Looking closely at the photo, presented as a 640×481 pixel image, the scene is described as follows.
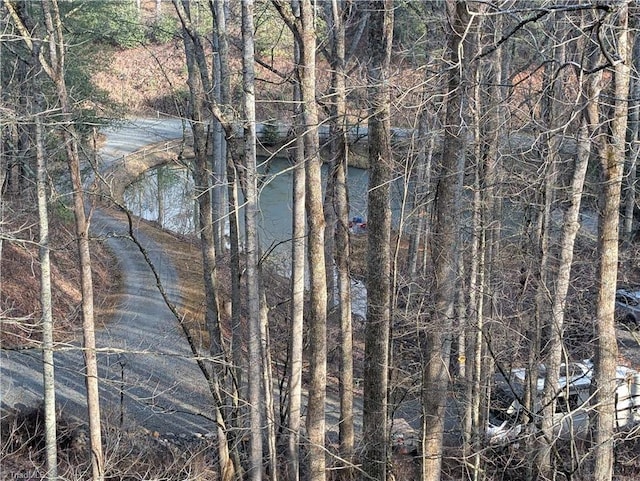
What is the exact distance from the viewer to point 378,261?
9.49 meters

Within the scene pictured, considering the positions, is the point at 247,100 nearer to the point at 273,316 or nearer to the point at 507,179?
the point at 507,179

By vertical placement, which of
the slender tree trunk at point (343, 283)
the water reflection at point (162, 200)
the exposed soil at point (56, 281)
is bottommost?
the water reflection at point (162, 200)

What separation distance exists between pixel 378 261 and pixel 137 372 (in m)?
8.47

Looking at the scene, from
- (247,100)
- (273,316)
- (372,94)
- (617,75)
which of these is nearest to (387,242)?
(372,94)

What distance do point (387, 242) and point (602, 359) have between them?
3046mm

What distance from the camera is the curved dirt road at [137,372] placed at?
13.7m

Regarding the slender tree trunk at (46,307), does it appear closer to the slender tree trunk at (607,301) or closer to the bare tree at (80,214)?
the bare tree at (80,214)

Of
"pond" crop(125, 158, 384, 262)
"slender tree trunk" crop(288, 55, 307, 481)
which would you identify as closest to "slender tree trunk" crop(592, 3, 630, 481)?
"slender tree trunk" crop(288, 55, 307, 481)

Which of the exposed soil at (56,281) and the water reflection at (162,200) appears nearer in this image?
the exposed soil at (56,281)

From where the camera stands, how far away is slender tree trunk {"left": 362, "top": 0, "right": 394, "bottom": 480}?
9.27 metres

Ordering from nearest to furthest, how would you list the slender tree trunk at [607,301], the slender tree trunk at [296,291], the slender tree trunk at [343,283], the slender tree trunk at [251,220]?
the slender tree trunk at [607,301] < the slender tree trunk at [251,220] < the slender tree trunk at [296,291] < the slender tree trunk at [343,283]

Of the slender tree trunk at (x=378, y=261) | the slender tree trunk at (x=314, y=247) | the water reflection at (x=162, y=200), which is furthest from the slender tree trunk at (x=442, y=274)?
the water reflection at (x=162, y=200)

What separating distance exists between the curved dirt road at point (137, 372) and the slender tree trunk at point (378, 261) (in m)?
2.46

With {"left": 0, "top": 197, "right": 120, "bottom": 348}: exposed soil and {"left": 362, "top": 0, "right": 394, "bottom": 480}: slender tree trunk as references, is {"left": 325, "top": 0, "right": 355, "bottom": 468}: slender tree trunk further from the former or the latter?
{"left": 0, "top": 197, "right": 120, "bottom": 348}: exposed soil
